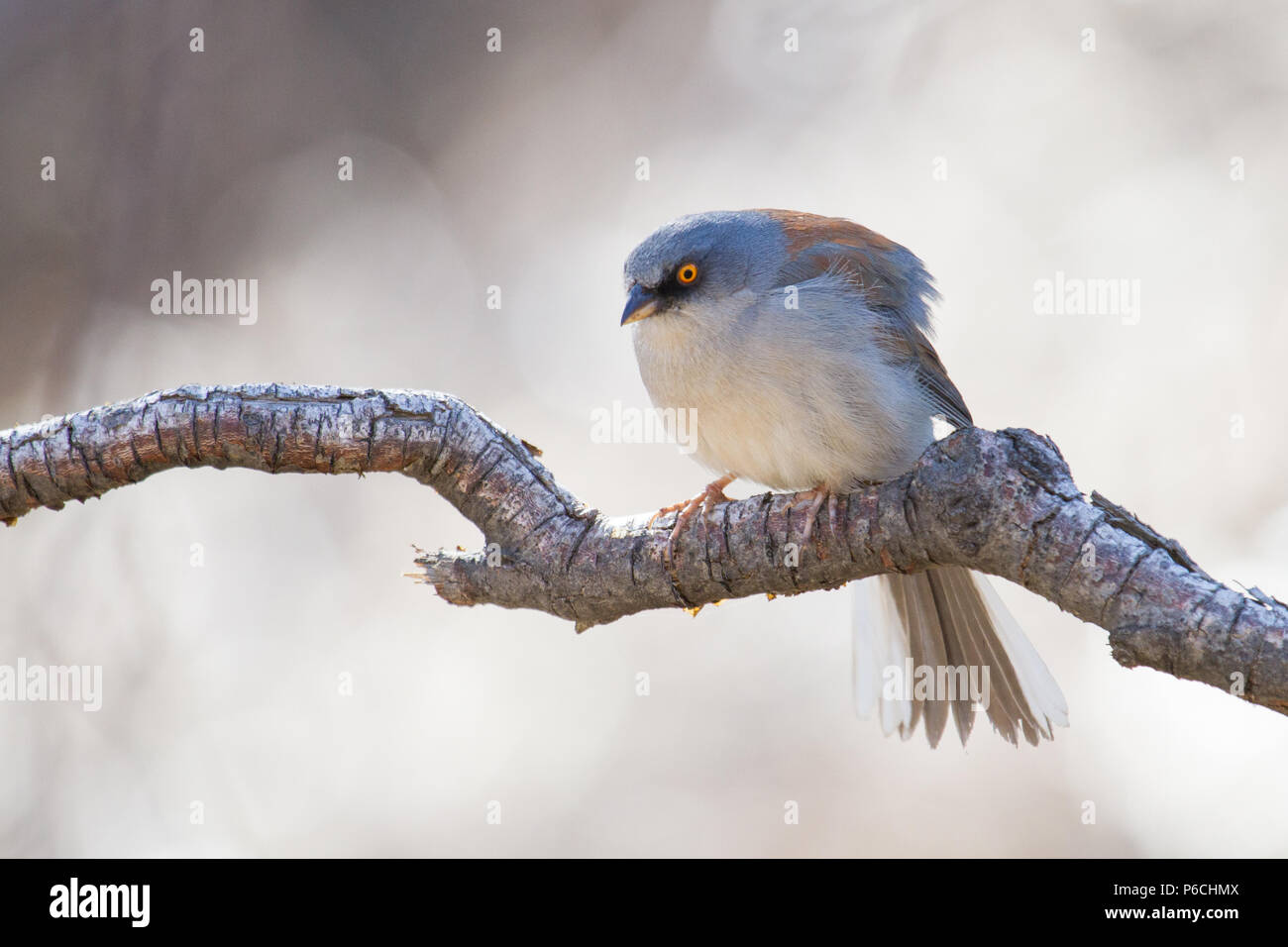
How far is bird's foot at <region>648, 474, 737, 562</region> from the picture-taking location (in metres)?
2.82

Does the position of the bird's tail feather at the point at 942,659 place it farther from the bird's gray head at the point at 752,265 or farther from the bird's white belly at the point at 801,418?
the bird's gray head at the point at 752,265

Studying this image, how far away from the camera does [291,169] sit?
20.5 feet

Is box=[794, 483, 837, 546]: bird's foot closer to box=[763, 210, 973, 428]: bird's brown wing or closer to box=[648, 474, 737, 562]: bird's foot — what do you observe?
box=[648, 474, 737, 562]: bird's foot

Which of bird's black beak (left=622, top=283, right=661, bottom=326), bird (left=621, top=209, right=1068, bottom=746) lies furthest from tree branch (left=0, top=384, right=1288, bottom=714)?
bird's black beak (left=622, top=283, right=661, bottom=326)

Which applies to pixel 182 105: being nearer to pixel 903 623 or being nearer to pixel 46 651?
pixel 46 651

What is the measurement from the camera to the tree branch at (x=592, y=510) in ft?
7.54

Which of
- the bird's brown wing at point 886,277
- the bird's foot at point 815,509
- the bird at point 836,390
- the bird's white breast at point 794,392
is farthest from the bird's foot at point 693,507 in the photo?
the bird's brown wing at point 886,277

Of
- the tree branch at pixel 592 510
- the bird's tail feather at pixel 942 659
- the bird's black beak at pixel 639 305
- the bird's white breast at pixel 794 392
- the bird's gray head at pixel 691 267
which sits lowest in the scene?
the bird's tail feather at pixel 942 659

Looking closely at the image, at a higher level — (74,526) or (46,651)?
(74,526)

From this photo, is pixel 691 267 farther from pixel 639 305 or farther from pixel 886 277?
pixel 886 277

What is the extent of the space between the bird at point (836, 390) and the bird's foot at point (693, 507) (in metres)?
0.01

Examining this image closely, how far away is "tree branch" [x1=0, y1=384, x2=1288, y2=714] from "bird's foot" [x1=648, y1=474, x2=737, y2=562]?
1.1 inches

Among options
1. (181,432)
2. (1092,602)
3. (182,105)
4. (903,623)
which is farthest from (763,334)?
(182,105)

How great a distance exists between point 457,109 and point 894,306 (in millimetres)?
3900
